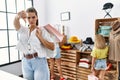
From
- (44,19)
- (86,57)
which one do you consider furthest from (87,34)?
(44,19)

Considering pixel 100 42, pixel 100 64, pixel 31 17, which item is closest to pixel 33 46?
pixel 31 17

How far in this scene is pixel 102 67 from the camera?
315 centimetres

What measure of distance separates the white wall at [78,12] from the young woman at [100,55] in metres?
0.62

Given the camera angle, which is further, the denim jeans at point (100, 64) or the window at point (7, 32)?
the window at point (7, 32)

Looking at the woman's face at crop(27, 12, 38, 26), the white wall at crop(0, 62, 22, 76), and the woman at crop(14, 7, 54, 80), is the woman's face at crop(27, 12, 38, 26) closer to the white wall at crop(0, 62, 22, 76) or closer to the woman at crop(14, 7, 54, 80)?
the woman at crop(14, 7, 54, 80)

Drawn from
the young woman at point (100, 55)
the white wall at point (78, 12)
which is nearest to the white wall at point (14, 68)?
the white wall at point (78, 12)

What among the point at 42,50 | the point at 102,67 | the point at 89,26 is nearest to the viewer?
the point at 42,50

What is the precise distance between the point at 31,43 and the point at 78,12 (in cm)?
246

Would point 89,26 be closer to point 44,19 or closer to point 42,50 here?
point 44,19

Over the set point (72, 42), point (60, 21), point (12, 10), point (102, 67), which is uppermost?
point (12, 10)

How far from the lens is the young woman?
3070 millimetres

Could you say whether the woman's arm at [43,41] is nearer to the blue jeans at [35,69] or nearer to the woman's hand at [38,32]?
the woman's hand at [38,32]

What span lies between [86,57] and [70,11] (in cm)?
123

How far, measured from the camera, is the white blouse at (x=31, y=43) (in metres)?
1.68
